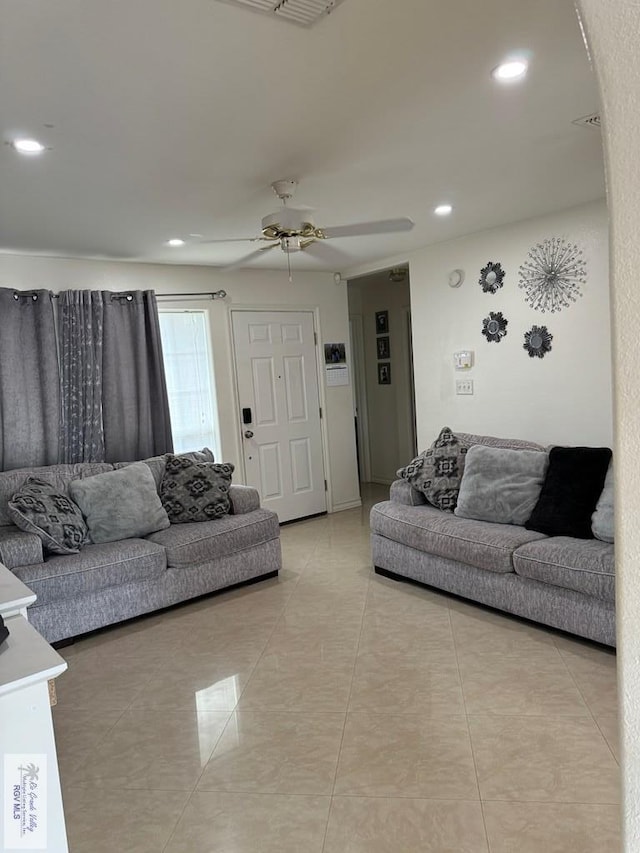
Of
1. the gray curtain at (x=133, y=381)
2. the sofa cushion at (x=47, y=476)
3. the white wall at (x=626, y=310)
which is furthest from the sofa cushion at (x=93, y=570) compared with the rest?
the white wall at (x=626, y=310)

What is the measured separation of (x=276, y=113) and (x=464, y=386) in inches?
117

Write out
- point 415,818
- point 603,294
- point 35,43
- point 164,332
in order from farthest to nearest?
point 164,332
point 603,294
point 415,818
point 35,43

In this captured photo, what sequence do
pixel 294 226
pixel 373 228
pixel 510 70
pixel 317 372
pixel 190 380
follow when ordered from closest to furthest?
pixel 510 70, pixel 294 226, pixel 373 228, pixel 190 380, pixel 317 372

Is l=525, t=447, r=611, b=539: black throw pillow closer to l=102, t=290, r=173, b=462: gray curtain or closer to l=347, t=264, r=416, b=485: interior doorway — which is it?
l=102, t=290, r=173, b=462: gray curtain

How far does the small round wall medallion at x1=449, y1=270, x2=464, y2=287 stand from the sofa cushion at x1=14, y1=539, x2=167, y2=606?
294cm

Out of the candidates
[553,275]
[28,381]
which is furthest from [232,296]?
[553,275]

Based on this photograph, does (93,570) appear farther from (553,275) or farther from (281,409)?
(553,275)

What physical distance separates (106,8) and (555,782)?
8.77 ft

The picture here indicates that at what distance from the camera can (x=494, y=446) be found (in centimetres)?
404

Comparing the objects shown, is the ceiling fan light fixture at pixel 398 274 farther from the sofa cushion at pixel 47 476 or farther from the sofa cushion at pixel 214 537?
the sofa cushion at pixel 47 476

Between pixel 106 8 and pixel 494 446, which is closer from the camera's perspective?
pixel 106 8

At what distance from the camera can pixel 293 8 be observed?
5.00ft

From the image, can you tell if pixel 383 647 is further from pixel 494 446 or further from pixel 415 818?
pixel 494 446

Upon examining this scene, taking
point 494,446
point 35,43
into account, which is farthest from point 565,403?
point 35,43
